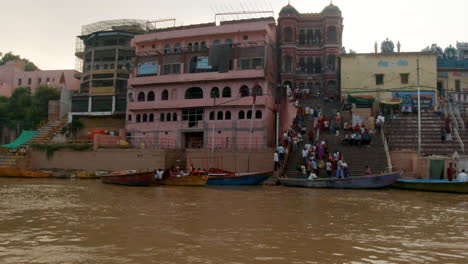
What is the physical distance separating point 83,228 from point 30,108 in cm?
4246

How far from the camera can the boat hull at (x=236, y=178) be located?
22.1 meters

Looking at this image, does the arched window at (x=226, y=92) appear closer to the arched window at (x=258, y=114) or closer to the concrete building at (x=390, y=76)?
the arched window at (x=258, y=114)

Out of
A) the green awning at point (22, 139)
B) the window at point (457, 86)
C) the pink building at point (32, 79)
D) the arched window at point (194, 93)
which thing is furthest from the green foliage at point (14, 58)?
the window at point (457, 86)

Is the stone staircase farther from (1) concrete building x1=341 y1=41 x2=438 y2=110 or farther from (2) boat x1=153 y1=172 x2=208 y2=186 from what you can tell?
(2) boat x1=153 y1=172 x2=208 y2=186

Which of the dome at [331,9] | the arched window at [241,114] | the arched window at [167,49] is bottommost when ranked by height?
the arched window at [241,114]

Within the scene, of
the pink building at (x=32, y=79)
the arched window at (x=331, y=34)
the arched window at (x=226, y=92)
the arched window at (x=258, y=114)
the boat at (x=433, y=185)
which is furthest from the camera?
the pink building at (x=32, y=79)

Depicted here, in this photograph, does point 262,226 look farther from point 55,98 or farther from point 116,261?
point 55,98

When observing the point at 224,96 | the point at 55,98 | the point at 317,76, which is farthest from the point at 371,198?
the point at 55,98

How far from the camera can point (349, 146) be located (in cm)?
2472

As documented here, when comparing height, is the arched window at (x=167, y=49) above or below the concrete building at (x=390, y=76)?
above

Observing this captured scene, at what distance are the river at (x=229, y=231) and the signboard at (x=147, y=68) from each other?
25268mm

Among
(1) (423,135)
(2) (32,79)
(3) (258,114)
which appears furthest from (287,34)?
(2) (32,79)

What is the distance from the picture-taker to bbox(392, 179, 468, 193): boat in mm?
18984

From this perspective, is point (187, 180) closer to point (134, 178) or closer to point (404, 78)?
point (134, 178)
